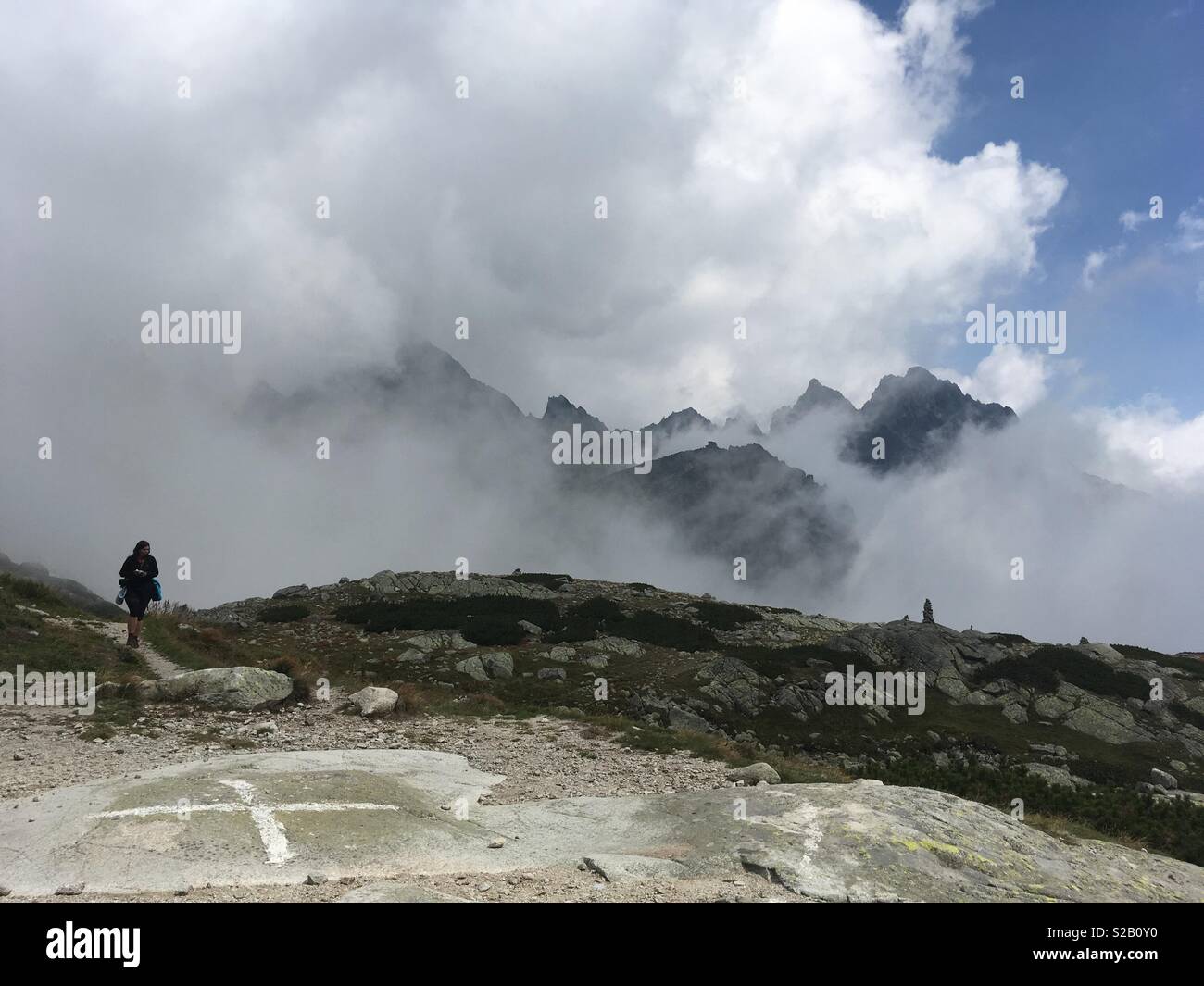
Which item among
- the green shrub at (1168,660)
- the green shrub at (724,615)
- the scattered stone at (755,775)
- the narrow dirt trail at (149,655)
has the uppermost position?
the narrow dirt trail at (149,655)

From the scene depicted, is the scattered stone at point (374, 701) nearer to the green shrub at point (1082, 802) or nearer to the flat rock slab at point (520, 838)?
the flat rock slab at point (520, 838)

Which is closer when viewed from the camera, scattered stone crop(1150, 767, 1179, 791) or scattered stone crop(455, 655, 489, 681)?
scattered stone crop(1150, 767, 1179, 791)

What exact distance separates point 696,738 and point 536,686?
1983cm

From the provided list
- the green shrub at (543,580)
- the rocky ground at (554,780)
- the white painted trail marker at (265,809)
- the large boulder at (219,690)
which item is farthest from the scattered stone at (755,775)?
the green shrub at (543,580)

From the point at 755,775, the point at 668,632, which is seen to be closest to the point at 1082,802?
the point at 755,775

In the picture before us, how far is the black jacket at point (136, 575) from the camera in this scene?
71.9 ft

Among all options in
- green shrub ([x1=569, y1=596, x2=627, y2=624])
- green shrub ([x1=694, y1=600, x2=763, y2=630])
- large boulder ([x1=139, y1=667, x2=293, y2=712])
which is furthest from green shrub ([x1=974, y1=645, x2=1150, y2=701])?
large boulder ([x1=139, y1=667, x2=293, y2=712])

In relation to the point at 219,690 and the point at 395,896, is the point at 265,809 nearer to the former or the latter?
the point at 395,896

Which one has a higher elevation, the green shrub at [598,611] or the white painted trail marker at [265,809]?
the white painted trail marker at [265,809]

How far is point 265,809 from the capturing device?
9219mm

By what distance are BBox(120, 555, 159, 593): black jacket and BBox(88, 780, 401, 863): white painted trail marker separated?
15208mm

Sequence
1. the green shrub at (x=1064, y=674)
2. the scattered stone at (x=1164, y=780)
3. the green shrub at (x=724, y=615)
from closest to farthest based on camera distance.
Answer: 1. the scattered stone at (x=1164, y=780)
2. the green shrub at (x=1064, y=674)
3. the green shrub at (x=724, y=615)

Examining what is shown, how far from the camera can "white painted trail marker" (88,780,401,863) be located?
8.16m

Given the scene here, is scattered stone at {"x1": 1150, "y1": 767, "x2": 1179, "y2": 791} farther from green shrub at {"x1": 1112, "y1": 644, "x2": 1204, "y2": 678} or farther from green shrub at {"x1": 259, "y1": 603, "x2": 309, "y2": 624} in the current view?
green shrub at {"x1": 259, "y1": 603, "x2": 309, "y2": 624}
